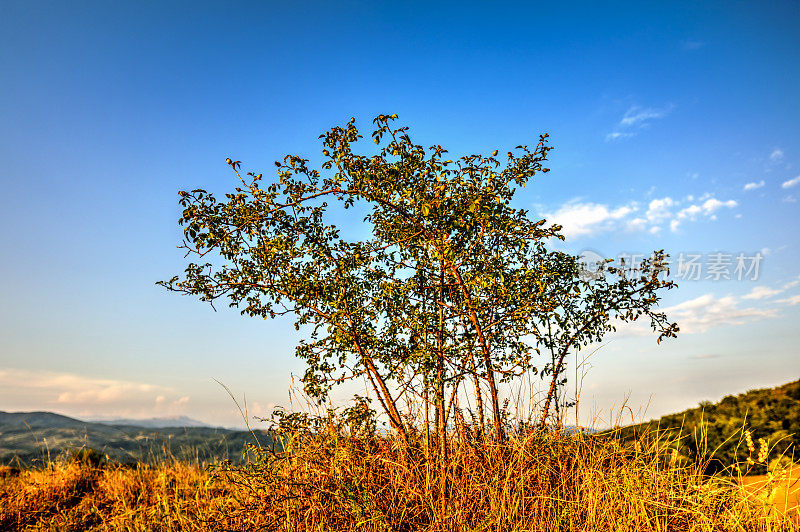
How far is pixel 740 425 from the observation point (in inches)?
255

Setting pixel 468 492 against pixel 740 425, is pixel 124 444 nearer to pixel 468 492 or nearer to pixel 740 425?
pixel 468 492

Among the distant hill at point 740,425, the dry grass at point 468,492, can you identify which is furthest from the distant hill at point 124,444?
the distant hill at point 740,425

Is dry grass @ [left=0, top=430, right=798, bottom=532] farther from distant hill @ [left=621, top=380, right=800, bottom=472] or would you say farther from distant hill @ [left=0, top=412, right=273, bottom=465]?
distant hill @ [left=0, top=412, right=273, bottom=465]

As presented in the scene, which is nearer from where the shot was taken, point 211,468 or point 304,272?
point 211,468

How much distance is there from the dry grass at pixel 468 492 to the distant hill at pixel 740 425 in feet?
2.62

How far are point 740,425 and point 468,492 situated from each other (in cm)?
446

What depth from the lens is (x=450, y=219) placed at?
518cm

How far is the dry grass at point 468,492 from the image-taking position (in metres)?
3.97

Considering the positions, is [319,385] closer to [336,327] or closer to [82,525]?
[336,327]

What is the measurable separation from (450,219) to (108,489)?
599 cm

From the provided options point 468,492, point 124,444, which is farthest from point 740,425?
point 124,444

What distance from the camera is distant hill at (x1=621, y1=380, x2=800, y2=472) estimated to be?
6.00 meters

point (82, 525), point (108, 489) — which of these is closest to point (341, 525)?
point (82, 525)

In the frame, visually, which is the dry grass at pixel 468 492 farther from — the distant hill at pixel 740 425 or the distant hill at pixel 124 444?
the distant hill at pixel 124 444
